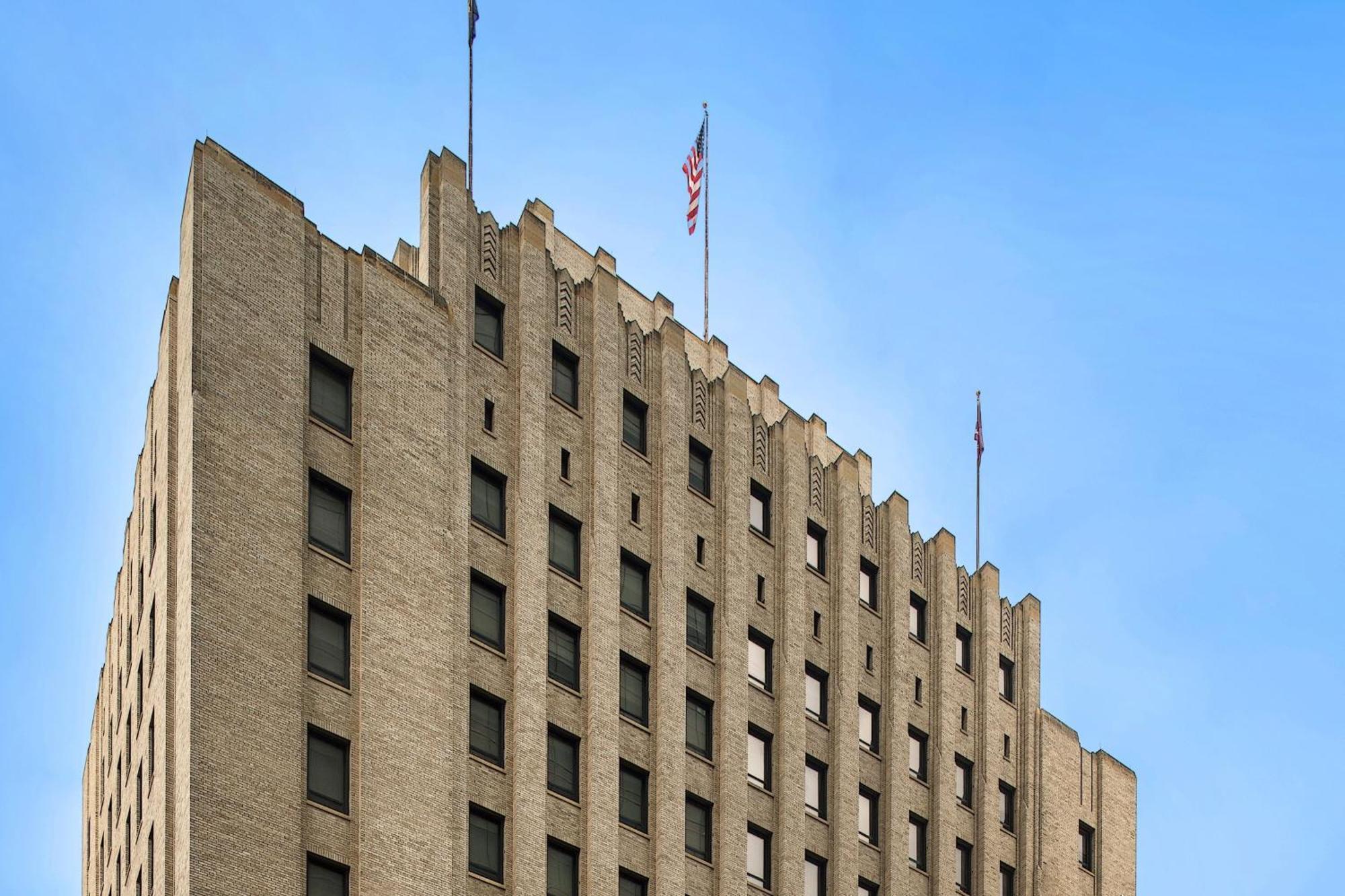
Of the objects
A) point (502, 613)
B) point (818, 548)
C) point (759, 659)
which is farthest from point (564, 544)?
point (818, 548)

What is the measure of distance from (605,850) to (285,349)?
15.3 m

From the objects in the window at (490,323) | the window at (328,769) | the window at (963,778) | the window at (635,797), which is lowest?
the window at (328,769)

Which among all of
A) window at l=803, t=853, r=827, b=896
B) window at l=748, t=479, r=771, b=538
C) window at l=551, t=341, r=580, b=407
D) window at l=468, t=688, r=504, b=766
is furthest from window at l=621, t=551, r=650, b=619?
window at l=803, t=853, r=827, b=896

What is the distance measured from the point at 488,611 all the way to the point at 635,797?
6911 millimetres

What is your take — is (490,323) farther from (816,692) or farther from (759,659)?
(816,692)

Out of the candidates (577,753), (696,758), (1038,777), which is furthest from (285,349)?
(1038,777)

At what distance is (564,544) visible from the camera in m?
63.3

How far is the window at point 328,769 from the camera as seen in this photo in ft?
177

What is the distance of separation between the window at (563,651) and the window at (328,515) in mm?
6779

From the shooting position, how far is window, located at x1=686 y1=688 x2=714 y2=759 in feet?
216

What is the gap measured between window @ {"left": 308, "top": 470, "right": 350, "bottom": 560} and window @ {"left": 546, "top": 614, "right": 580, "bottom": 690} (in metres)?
6.78

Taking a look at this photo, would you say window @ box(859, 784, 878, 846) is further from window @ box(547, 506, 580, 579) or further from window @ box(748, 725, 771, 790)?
window @ box(547, 506, 580, 579)

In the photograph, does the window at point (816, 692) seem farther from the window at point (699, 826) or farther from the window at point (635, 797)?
the window at point (635, 797)

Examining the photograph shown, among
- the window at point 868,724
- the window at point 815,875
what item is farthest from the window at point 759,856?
the window at point 868,724
